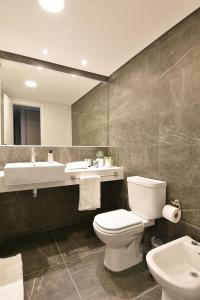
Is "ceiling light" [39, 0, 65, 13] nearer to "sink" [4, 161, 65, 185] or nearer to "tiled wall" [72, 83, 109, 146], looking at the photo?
"tiled wall" [72, 83, 109, 146]

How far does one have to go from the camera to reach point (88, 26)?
61.5 inches

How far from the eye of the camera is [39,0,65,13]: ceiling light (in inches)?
51.6

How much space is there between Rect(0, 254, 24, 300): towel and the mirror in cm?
122

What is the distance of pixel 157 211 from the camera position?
1621mm

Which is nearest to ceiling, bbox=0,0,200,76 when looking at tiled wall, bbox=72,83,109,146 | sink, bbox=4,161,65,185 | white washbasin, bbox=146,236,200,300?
tiled wall, bbox=72,83,109,146

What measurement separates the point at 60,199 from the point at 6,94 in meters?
1.48

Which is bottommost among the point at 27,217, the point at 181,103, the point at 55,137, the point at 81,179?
the point at 27,217

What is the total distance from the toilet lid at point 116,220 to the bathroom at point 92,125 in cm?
6

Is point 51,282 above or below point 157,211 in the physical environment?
below

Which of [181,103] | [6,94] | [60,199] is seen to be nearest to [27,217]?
[60,199]

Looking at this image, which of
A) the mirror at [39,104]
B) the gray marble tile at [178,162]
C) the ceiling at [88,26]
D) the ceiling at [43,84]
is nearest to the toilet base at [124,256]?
the gray marble tile at [178,162]

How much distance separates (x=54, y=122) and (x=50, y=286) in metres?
1.74

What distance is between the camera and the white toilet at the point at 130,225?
4.71ft

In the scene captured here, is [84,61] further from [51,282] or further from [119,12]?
[51,282]
